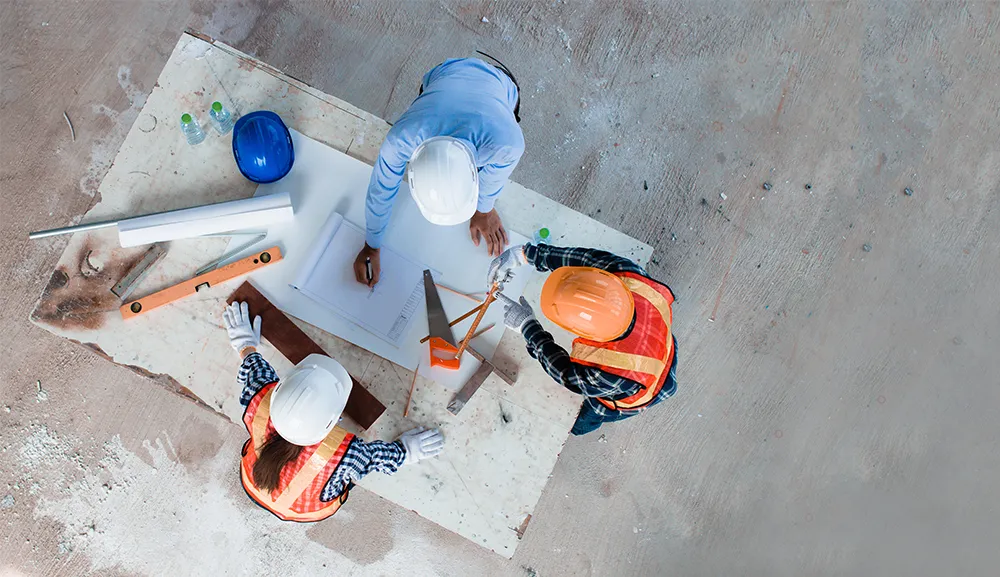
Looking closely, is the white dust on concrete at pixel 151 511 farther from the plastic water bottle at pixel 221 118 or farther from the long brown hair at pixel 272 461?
the plastic water bottle at pixel 221 118

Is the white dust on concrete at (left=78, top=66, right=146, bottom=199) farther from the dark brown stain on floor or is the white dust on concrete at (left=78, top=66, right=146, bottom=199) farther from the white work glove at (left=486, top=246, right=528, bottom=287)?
the white work glove at (left=486, top=246, right=528, bottom=287)

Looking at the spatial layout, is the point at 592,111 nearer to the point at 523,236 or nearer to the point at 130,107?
the point at 523,236

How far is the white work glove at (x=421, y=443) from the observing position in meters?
2.19

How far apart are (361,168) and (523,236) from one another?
744 mm

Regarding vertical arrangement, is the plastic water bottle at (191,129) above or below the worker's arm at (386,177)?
below

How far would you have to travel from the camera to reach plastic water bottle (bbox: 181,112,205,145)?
86.0 inches

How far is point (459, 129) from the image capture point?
1.91m

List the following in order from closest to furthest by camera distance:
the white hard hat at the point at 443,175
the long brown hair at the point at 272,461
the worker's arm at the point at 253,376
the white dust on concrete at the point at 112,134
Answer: the white hard hat at the point at 443,175 < the long brown hair at the point at 272,461 < the worker's arm at the point at 253,376 < the white dust on concrete at the point at 112,134

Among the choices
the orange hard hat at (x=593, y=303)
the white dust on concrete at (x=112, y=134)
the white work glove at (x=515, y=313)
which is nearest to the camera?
the orange hard hat at (x=593, y=303)

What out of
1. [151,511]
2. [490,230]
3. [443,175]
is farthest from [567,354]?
[151,511]

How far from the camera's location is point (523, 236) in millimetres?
2404

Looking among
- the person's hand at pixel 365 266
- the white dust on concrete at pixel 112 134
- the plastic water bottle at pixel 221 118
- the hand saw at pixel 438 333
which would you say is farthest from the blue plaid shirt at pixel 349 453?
the white dust on concrete at pixel 112 134

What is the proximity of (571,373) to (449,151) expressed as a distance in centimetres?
92

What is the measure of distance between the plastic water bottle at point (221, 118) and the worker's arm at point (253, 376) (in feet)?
3.07
